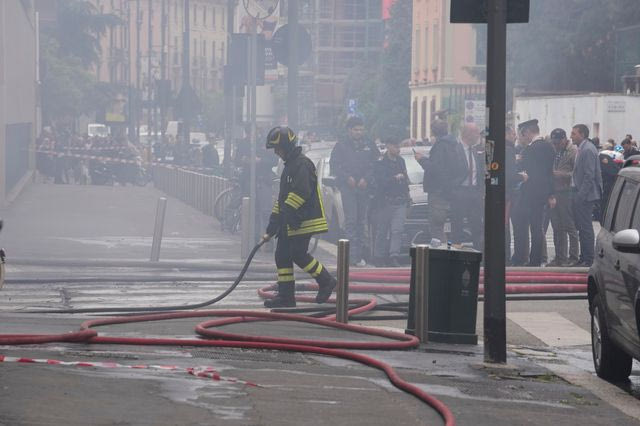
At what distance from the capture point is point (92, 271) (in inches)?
744

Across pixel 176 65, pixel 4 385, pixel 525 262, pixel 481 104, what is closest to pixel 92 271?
pixel 525 262

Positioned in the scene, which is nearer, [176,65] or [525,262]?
[525,262]

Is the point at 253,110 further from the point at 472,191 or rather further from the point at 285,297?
the point at 285,297

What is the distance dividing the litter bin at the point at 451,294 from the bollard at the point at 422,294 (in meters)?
0.04

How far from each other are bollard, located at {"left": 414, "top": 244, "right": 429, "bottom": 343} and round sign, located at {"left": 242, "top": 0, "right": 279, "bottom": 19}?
12840 millimetres

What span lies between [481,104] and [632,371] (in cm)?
2525

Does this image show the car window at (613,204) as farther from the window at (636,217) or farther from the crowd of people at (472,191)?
the crowd of people at (472,191)

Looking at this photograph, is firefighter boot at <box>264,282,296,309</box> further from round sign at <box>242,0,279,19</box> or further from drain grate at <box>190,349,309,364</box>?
round sign at <box>242,0,279,19</box>

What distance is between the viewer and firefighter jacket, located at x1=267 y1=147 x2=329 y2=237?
14062 millimetres

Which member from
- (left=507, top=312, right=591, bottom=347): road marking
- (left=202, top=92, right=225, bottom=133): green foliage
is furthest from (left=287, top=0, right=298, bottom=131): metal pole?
(left=202, top=92, right=225, bottom=133): green foliage

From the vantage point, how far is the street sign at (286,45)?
2455 centimetres

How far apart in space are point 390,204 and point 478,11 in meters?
9.58

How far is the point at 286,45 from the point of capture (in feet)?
80.8

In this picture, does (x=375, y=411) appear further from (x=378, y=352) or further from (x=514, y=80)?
(x=514, y=80)
